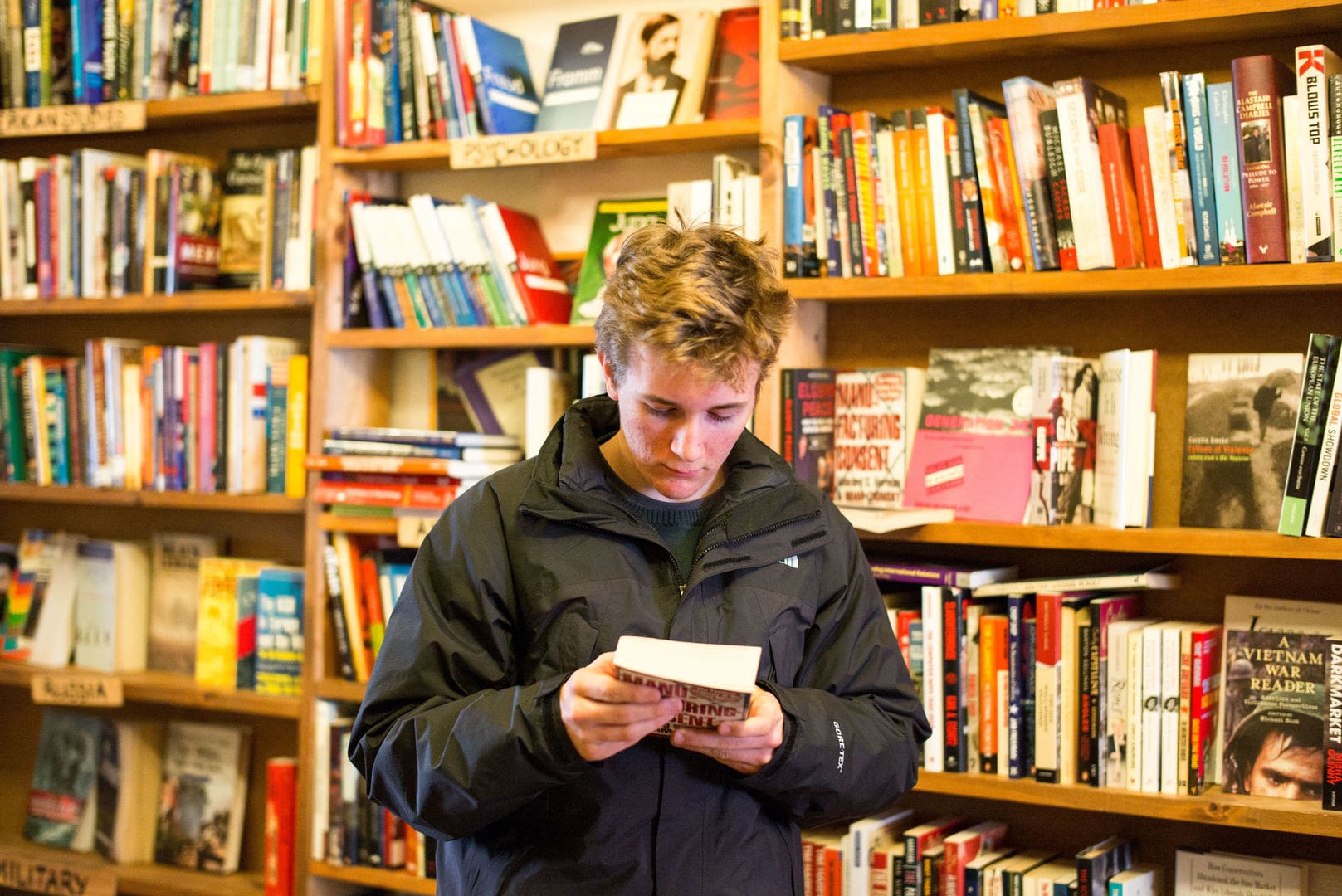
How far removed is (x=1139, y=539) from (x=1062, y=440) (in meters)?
0.19

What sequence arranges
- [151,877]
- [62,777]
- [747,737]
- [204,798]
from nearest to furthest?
[747,737] < [151,877] < [204,798] < [62,777]

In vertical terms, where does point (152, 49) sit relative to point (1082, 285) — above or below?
above

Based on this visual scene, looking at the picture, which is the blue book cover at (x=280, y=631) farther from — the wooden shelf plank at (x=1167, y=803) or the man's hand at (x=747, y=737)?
the man's hand at (x=747, y=737)

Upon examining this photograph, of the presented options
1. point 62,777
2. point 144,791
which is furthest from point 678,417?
point 62,777

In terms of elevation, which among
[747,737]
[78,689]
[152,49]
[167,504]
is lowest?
[78,689]

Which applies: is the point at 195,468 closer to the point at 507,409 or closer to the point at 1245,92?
the point at 507,409

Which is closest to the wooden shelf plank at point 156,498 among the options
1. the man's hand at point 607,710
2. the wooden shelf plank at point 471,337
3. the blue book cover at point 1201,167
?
the wooden shelf plank at point 471,337

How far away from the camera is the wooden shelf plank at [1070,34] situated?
1.77 meters

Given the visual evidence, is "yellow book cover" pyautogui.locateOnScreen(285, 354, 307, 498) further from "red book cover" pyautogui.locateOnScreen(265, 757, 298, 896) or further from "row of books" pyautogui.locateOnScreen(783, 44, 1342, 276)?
"row of books" pyautogui.locateOnScreen(783, 44, 1342, 276)

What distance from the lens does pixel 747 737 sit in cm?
119

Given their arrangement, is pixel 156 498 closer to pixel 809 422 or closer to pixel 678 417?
pixel 809 422

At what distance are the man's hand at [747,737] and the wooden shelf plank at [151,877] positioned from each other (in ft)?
5.54

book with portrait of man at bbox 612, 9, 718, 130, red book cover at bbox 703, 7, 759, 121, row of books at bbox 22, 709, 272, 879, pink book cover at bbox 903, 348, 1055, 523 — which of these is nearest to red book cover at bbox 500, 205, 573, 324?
book with portrait of man at bbox 612, 9, 718, 130

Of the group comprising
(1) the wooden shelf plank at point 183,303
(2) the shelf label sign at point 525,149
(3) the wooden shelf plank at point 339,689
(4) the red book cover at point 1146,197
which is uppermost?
(2) the shelf label sign at point 525,149
